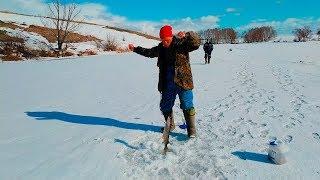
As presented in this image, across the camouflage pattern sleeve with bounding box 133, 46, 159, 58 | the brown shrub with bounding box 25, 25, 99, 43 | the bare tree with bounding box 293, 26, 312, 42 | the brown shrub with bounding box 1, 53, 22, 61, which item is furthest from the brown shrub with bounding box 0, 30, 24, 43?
the bare tree with bounding box 293, 26, 312, 42

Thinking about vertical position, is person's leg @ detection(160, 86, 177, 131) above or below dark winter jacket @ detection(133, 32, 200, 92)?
below

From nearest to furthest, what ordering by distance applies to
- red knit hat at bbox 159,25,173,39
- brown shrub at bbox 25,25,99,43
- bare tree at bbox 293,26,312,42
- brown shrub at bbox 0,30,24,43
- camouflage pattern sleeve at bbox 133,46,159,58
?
red knit hat at bbox 159,25,173,39 → camouflage pattern sleeve at bbox 133,46,159,58 → brown shrub at bbox 0,30,24,43 → brown shrub at bbox 25,25,99,43 → bare tree at bbox 293,26,312,42

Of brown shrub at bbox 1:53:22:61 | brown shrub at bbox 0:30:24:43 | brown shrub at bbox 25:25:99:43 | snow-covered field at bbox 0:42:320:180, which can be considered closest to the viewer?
snow-covered field at bbox 0:42:320:180

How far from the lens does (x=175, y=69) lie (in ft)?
20.2

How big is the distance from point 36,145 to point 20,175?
1331 millimetres

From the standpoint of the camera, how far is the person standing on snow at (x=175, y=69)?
5988mm

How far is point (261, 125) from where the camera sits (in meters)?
7.52

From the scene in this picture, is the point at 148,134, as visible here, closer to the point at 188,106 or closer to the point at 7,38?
the point at 188,106

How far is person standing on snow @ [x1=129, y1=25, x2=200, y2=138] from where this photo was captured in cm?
599

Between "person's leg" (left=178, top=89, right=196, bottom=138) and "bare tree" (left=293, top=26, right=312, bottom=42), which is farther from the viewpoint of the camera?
"bare tree" (left=293, top=26, right=312, bottom=42)

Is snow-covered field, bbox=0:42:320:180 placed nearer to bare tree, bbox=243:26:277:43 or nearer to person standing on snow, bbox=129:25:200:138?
person standing on snow, bbox=129:25:200:138

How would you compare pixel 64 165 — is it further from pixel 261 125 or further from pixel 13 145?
pixel 261 125

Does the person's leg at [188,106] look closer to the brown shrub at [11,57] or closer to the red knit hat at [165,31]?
the red knit hat at [165,31]

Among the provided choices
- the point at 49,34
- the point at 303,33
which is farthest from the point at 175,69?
the point at 303,33
